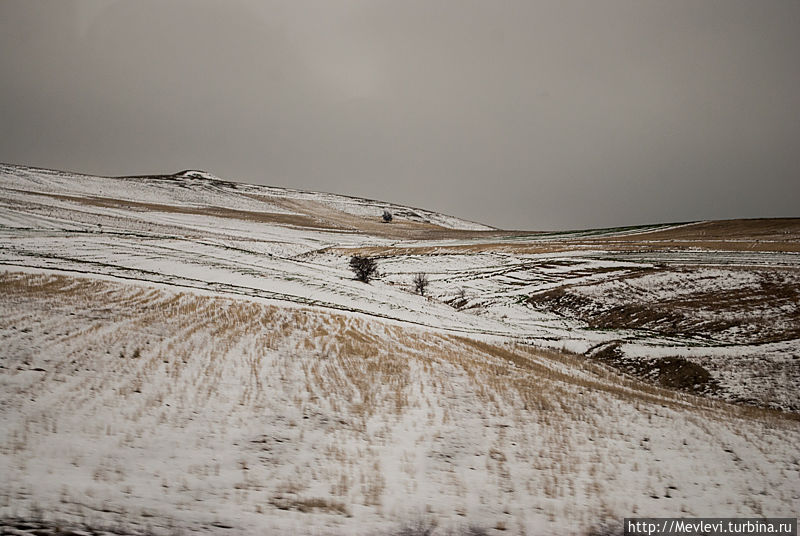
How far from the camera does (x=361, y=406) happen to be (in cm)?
1109

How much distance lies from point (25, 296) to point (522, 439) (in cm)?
1988

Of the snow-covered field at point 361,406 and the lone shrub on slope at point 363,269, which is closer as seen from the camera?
the snow-covered field at point 361,406

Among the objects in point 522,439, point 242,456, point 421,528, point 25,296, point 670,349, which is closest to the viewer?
point 421,528

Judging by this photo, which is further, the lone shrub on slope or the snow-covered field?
the lone shrub on slope

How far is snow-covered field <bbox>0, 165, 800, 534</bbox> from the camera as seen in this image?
6.90m

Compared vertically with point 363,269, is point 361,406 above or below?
below

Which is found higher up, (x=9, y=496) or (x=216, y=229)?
(x=216, y=229)

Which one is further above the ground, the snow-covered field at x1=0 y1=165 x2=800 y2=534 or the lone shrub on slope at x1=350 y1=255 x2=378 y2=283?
the lone shrub on slope at x1=350 y1=255 x2=378 y2=283

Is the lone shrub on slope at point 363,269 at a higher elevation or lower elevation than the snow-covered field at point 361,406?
higher

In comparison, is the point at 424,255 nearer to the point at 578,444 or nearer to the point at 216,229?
the point at 216,229

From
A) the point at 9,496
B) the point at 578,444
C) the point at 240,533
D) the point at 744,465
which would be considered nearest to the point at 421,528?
the point at 240,533

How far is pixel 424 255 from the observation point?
182 ft

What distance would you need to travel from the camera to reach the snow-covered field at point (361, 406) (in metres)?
6.90

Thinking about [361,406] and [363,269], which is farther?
[363,269]
